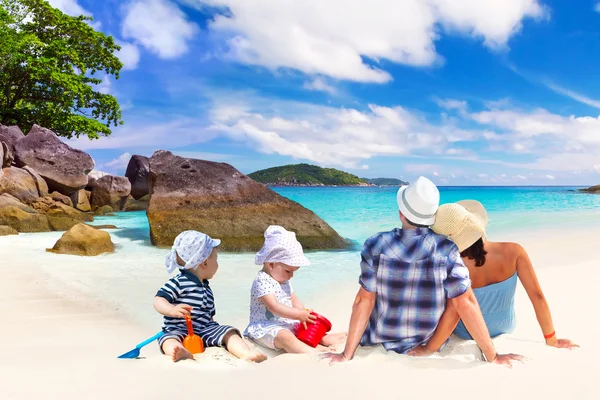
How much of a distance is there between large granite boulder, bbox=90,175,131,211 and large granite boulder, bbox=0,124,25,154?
3749mm

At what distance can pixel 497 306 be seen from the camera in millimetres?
3615

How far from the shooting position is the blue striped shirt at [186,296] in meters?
3.55

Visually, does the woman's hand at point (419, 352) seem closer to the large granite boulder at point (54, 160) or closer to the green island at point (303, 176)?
the large granite boulder at point (54, 160)

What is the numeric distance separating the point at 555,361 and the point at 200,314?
2282mm

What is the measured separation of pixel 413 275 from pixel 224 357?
1.33 metres

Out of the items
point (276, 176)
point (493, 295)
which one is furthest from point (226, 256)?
point (276, 176)

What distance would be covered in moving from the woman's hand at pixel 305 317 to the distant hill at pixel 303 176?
73471 mm

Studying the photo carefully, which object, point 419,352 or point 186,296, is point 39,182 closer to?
point 186,296

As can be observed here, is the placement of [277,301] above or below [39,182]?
below

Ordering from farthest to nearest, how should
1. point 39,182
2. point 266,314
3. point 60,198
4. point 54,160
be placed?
point 54,160 < point 60,198 < point 39,182 < point 266,314

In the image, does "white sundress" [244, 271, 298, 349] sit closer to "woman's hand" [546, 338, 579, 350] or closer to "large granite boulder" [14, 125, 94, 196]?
"woman's hand" [546, 338, 579, 350]

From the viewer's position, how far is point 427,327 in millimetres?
3098

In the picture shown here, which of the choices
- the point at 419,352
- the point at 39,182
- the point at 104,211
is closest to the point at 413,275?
the point at 419,352

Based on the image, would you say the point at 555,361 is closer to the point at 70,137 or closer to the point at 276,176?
the point at 70,137
